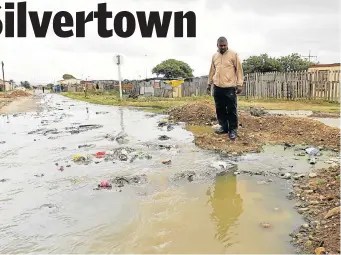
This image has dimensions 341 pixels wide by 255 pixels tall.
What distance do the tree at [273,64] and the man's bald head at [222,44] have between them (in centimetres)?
2747

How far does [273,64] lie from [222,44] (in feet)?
92.3

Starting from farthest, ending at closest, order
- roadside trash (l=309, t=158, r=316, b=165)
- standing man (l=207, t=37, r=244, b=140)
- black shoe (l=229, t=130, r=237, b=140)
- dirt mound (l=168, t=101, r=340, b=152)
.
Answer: black shoe (l=229, t=130, r=237, b=140)
standing man (l=207, t=37, r=244, b=140)
dirt mound (l=168, t=101, r=340, b=152)
roadside trash (l=309, t=158, r=316, b=165)

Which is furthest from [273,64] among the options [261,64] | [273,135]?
[273,135]

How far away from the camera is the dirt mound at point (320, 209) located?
2.43 m

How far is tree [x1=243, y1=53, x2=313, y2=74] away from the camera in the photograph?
32344mm

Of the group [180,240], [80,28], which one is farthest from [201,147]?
[80,28]

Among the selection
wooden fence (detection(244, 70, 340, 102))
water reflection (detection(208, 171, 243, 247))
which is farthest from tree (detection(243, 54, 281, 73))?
water reflection (detection(208, 171, 243, 247))

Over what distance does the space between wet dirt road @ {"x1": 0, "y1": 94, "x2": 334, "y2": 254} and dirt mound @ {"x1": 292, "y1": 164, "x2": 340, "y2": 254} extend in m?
0.12

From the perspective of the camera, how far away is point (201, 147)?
19.7 feet

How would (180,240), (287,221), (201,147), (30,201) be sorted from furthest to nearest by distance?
(201,147) < (30,201) < (287,221) < (180,240)

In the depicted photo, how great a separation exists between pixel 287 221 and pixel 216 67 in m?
3.86

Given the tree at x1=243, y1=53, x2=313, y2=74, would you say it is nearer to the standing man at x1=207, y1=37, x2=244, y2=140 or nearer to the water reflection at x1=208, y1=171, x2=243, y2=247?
the standing man at x1=207, y1=37, x2=244, y2=140

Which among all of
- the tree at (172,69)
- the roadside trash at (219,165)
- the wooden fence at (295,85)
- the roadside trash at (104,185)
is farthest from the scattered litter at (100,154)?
the tree at (172,69)

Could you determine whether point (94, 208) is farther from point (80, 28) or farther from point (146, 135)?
point (80, 28)
